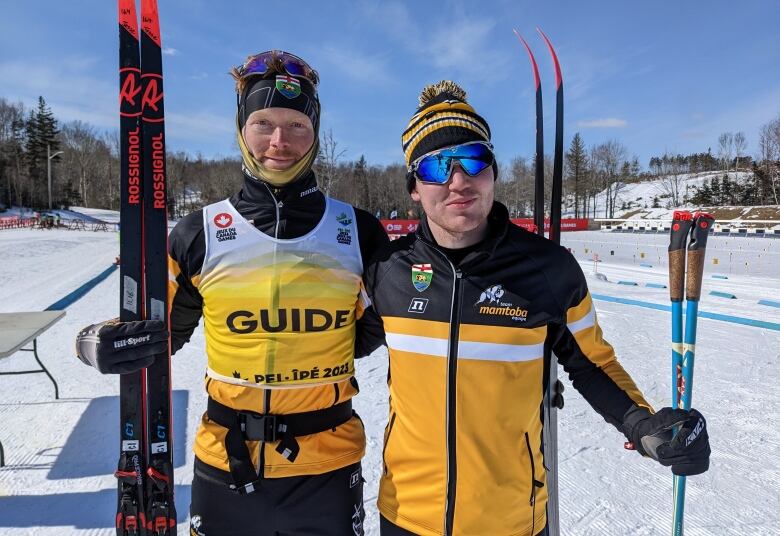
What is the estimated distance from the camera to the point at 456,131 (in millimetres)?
1626

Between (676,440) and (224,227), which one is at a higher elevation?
(224,227)

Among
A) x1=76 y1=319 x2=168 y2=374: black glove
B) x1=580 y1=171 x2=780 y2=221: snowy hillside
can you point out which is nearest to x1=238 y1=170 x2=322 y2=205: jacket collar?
x1=76 y1=319 x2=168 y2=374: black glove

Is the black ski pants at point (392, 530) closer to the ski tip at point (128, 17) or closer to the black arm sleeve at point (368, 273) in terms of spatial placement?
the black arm sleeve at point (368, 273)

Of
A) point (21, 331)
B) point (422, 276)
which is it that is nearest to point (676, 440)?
point (422, 276)

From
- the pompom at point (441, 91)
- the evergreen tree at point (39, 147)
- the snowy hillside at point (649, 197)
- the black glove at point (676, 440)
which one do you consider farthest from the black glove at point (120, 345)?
the evergreen tree at point (39, 147)

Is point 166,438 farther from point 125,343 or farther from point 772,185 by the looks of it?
point 772,185

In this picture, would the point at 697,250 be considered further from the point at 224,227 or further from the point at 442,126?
the point at 224,227

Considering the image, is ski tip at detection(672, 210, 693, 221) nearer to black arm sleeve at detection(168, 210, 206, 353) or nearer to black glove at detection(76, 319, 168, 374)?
black arm sleeve at detection(168, 210, 206, 353)

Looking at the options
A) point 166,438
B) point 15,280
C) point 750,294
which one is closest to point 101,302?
point 15,280

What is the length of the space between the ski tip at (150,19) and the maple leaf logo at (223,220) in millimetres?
874

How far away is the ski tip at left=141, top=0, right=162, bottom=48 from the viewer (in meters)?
1.95

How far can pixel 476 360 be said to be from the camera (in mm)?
1500

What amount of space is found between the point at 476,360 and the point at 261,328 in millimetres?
756

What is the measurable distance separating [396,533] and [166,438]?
3.30ft
